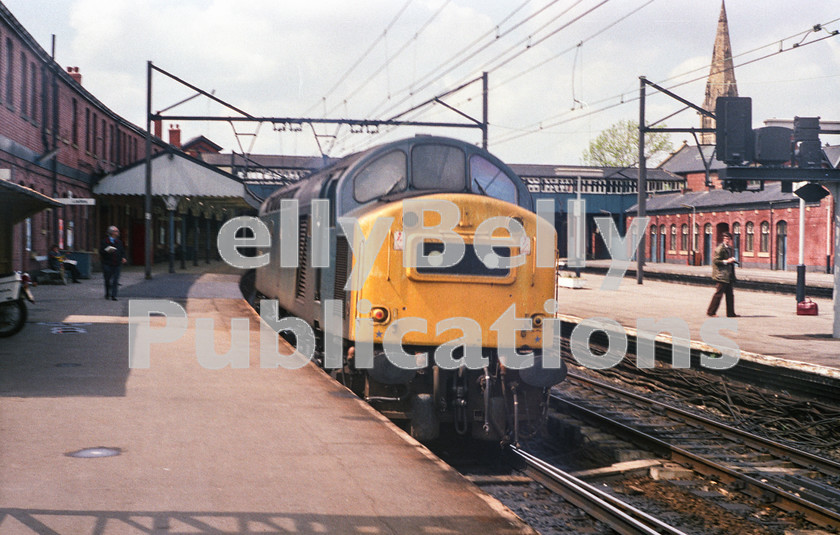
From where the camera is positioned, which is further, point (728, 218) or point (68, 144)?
point (728, 218)

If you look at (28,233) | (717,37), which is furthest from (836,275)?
(717,37)

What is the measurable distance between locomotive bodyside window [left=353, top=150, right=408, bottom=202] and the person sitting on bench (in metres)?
18.3

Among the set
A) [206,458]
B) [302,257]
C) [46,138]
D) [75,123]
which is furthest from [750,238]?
[206,458]

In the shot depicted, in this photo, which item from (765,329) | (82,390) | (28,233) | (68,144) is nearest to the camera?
(82,390)

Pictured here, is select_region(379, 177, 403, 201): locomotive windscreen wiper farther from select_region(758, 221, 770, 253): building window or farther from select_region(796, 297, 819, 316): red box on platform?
select_region(758, 221, 770, 253): building window

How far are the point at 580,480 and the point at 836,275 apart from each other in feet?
31.7

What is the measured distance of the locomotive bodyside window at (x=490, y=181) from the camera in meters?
10.1

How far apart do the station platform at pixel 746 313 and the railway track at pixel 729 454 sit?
1.79 metres

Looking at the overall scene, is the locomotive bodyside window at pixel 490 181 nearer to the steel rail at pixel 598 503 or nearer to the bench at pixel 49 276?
the steel rail at pixel 598 503

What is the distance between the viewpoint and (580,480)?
9.12 meters

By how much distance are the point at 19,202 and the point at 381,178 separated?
7.72 m

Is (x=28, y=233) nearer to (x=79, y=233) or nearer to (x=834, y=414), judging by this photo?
(x=79, y=233)

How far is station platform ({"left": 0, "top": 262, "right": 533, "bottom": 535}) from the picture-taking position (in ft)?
17.4

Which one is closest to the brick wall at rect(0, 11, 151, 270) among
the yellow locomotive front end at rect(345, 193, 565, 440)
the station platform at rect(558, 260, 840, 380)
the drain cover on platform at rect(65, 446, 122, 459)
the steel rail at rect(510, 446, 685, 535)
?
the yellow locomotive front end at rect(345, 193, 565, 440)
